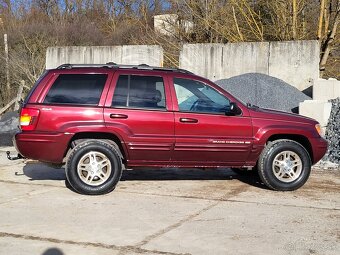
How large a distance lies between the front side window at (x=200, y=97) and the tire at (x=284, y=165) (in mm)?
948

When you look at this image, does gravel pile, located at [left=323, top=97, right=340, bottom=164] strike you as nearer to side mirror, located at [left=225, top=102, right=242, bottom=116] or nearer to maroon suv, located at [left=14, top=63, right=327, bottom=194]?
maroon suv, located at [left=14, top=63, right=327, bottom=194]

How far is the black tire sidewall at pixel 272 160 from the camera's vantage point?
8000 mm

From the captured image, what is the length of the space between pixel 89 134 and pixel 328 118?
607 centimetres

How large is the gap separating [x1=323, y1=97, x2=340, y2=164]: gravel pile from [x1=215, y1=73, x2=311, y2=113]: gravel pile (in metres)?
1.35

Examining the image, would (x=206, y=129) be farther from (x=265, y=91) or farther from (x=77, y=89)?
(x=265, y=91)

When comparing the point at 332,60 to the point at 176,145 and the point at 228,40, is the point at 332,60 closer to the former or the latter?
the point at 228,40

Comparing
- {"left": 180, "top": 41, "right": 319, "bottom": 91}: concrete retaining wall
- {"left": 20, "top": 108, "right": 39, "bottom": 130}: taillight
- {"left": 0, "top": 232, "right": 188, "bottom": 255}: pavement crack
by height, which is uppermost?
{"left": 180, "top": 41, "right": 319, "bottom": 91}: concrete retaining wall

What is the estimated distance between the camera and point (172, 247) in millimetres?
5348

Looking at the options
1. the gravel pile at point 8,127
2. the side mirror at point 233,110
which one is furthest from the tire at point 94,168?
the gravel pile at point 8,127

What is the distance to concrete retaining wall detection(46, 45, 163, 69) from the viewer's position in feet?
52.9

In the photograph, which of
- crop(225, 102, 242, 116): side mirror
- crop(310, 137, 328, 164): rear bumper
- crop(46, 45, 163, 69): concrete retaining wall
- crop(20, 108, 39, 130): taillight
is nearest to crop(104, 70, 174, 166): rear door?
crop(225, 102, 242, 116): side mirror

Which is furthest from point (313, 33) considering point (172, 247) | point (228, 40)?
point (172, 247)

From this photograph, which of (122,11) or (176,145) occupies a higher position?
(122,11)

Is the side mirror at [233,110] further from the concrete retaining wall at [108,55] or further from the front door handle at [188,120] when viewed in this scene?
the concrete retaining wall at [108,55]
